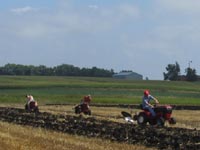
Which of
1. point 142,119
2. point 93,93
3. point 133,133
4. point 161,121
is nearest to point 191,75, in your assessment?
point 93,93

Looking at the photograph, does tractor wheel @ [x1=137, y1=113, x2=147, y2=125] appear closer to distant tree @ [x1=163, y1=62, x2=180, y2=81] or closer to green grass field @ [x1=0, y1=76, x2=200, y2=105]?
green grass field @ [x1=0, y1=76, x2=200, y2=105]

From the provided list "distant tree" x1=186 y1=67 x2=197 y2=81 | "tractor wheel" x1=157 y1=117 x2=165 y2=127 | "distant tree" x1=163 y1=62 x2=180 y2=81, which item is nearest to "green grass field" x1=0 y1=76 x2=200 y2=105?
"tractor wheel" x1=157 y1=117 x2=165 y2=127

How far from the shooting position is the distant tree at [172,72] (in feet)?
580

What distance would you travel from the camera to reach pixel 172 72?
17962cm

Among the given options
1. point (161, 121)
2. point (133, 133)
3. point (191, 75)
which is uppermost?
point (191, 75)

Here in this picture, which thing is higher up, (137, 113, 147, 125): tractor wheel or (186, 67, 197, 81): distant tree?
(186, 67, 197, 81): distant tree

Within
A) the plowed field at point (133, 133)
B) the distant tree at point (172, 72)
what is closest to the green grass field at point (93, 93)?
the plowed field at point (133, 133)

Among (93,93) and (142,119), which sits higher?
(142,119)

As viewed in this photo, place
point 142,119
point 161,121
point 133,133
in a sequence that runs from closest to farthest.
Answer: point 133,133 → point 161,121 → point 142,119

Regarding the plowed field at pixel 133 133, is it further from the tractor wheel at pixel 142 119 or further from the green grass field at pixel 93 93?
the green grass field at pixel 93 93

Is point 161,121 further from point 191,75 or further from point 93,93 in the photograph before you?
point 191,75

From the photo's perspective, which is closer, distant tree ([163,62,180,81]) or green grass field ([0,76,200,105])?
green grass field ([0,76,200,105])

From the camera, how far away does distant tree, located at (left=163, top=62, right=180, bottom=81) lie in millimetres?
176875

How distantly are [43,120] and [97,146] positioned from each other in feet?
37.8
